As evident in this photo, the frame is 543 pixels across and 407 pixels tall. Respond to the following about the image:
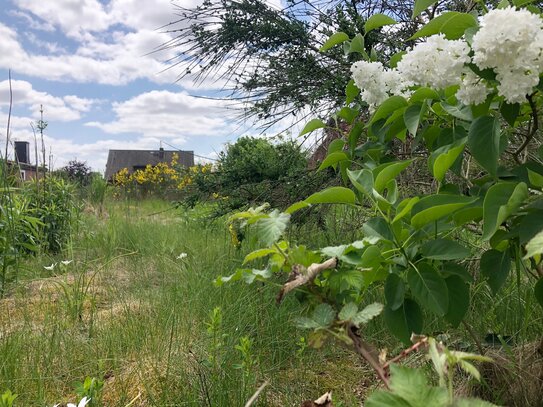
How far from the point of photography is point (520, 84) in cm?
81

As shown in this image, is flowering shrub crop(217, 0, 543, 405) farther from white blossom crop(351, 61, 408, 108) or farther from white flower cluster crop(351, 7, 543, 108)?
white blossom crop(351, 61, 408, 108)

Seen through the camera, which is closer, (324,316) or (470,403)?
(470,403)

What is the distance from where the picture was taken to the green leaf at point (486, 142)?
2.82 feet

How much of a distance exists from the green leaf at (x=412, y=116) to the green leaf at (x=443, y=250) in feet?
0.74

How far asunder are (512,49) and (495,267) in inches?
16.9

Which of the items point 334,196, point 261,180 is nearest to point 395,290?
point 334,196

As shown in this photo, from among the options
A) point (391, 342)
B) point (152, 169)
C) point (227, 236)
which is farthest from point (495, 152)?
point (152, 169)

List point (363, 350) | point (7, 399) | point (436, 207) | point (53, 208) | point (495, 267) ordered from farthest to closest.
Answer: point (53, 208), point (7, 399), point (495, 267), point (436, 207), point (363, 350)

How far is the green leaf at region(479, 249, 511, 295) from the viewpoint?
0.96 metres

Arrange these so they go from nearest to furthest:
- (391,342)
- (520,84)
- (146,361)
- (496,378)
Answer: (520,84) < (496,378) < (146,361) < (391,342)

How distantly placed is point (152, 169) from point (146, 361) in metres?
8.53

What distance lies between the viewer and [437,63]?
0.95 meters

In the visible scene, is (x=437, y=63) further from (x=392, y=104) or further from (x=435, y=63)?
(x=392, y=104)

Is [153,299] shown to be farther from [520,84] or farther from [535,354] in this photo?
[520,84]
